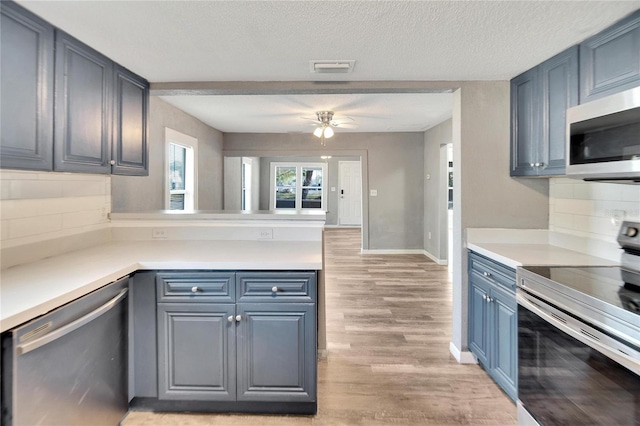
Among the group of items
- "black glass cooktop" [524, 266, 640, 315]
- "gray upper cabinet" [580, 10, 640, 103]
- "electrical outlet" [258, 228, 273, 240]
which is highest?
"gray upper cabinet" [580, 10, 640, 103]

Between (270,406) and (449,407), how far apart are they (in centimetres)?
107

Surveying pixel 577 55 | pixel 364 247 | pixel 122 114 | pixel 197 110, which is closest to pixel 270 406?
pixel 122 114

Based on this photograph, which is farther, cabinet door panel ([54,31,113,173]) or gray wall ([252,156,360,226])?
gray wall ([252,156,360,226])

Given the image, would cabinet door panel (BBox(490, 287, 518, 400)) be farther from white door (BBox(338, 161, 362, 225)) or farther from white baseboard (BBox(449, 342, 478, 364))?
white door (BBox(338, 161, 362, 225))

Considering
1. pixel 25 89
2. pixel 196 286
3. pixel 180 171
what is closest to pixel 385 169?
pixel 180 171

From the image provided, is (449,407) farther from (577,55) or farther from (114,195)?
(114,195)

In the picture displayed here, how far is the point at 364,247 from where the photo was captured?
635 centimetres

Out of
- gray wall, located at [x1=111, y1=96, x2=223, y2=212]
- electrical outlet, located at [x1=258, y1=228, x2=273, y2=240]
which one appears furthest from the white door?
electrical outlet, located at [x1=258, y1=228, x2=273, y2=240]

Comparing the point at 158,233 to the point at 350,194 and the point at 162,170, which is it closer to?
the point at 162,170

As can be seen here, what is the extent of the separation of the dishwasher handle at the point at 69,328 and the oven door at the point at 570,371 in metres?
2.06

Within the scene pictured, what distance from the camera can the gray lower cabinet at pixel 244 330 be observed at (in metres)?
1.81

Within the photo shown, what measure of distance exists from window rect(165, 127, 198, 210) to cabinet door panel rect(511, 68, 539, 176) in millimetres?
3516

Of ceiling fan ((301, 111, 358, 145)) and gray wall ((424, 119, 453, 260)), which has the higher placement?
ceiling fan ((301, 111, 358, 145))

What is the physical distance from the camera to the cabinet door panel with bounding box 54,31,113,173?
168 centimetres
